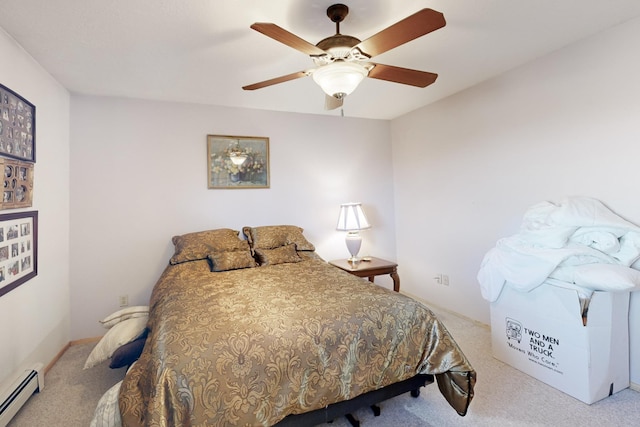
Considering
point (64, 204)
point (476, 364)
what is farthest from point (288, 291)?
point (64, 204)

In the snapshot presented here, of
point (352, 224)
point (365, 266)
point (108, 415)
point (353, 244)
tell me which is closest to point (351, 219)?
point (352, 224)

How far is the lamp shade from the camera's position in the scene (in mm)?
3541

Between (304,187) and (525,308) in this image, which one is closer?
(525,308)

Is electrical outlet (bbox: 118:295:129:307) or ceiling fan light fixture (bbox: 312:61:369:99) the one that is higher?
ceiling fan light fixture (bbox: 312:61:369:99)

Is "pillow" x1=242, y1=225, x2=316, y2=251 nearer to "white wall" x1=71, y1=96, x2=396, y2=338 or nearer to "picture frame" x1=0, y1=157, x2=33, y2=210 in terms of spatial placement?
"white wall" x1=71, y1=96, x2=396, y2=338

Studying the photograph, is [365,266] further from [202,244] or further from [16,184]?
[16,184]

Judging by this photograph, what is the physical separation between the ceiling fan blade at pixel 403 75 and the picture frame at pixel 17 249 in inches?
97.0

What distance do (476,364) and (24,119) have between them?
3695 millimetres

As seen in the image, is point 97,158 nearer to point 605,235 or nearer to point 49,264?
point 49,264

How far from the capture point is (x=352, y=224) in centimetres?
354

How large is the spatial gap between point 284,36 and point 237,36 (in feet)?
2.25

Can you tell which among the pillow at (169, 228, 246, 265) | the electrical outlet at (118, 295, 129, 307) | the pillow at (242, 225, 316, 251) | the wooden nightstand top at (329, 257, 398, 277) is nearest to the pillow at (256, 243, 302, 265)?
the pillow at (242, 225, 316, 251)

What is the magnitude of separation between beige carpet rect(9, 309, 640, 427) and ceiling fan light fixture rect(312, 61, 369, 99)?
Answer: 194 centimetres

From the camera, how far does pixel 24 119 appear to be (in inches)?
83.8
